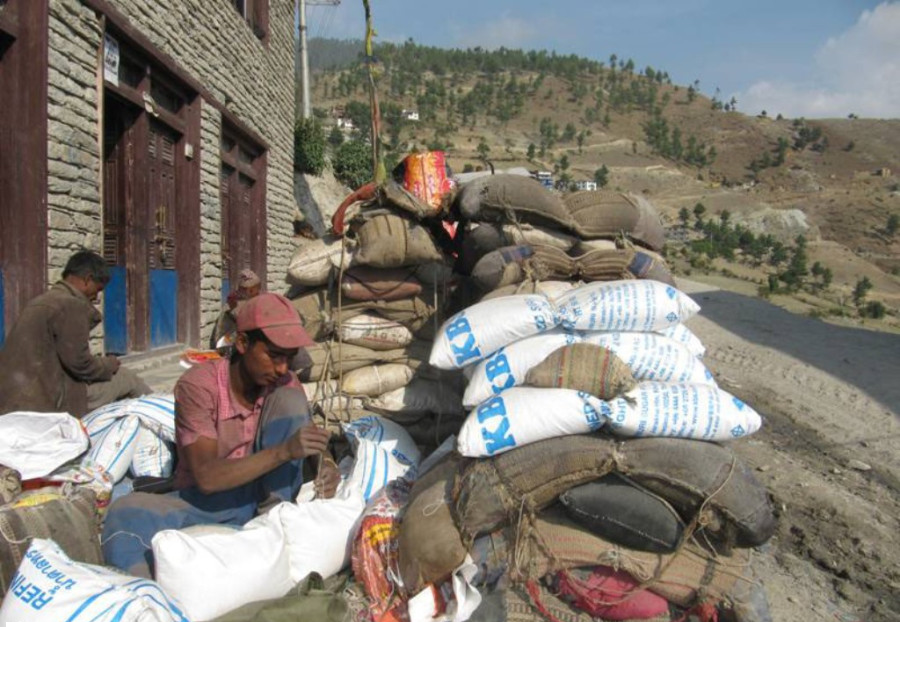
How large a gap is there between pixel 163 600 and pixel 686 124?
93498 millimetres

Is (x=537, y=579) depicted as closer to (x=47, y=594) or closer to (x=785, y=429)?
(x=47, y=594)

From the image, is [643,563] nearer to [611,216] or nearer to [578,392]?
[578,392]

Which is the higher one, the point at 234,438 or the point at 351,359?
the point at 351,359

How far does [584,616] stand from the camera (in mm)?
2291

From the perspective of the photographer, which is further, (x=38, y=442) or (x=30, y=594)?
(x=38, y=442)

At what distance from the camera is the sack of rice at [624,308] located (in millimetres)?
2848

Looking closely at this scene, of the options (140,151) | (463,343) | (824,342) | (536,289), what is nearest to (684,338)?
(536,289)

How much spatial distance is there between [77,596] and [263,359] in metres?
0.89

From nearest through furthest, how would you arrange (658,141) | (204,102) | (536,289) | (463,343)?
1. (463,343)
2. (536,289)
3. (204,102)
4. (658,141)

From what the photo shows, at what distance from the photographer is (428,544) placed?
2297 mm

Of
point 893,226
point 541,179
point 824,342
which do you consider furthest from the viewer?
point 893,226

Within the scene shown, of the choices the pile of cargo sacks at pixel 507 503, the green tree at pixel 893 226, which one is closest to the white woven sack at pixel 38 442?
the pile of cargo sacks at pixel 507 503

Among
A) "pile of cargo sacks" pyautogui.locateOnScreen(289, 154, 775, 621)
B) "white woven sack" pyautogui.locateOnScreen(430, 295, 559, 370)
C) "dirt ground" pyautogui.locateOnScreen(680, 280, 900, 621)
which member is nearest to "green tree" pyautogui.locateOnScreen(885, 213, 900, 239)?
"dirt ground" pyautogui.locateOnScreen(680, 280, 900, 621)
